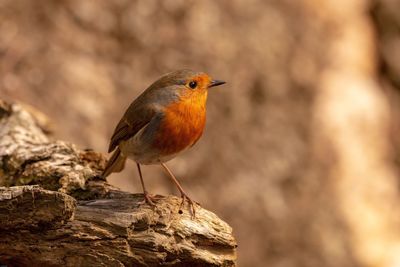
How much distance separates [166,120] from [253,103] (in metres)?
5.56

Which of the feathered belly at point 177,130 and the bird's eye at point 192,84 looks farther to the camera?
the bird's eye at point 192,84

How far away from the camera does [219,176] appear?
9688mm

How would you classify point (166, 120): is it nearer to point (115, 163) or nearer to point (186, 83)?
point (186, 83)

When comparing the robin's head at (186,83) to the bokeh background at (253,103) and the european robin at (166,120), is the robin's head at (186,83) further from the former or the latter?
the bokeh background at (253,103)

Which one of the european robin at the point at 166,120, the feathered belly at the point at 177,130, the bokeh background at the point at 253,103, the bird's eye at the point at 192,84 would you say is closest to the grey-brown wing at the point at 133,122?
the european robin at the point at 166,120

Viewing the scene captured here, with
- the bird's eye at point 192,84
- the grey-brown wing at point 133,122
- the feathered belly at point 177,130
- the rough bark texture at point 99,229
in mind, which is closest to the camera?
the rough bark texture at point 99,229

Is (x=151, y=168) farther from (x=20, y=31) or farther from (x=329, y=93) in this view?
(x=329, y=93)

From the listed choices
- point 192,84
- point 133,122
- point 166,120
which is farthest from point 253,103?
point 166,120

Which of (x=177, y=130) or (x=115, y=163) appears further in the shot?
(x=115, y=163)

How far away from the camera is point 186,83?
207 inches

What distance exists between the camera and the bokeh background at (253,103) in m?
8.94

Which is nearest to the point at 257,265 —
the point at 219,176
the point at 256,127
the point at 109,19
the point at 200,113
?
the point at 219,176

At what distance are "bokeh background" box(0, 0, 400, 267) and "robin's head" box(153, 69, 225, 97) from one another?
325cm

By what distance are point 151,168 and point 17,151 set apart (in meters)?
3.81
